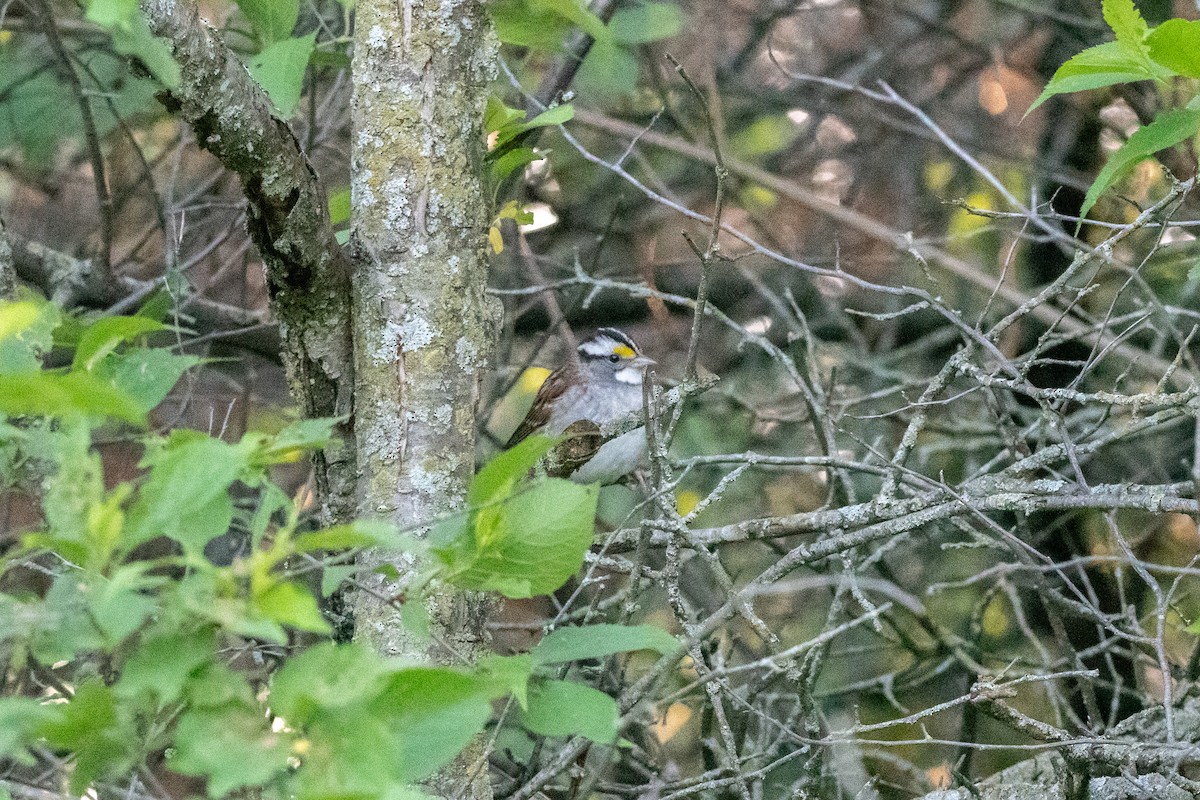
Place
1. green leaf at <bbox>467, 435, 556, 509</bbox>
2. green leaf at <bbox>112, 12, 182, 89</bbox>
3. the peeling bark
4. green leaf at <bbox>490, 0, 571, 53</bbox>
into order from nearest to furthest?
green leaf at <bbox>112, 12, 182, 89</bbox>, green leaf at <bbox>467, 435, 556, 509</bbox>, the peeling bark, green leaf at <bbox>490, 0, 571, 53</bbox>

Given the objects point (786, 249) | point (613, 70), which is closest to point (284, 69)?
point (613, 70)

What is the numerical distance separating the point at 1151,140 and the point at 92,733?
83.4 inches

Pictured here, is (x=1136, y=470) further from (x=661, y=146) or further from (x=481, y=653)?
(x=481, y=653)

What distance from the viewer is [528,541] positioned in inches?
62.9

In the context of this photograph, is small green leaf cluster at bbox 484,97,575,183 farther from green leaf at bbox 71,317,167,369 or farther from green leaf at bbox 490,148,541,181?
green leaf at bbox 71,317,167,369

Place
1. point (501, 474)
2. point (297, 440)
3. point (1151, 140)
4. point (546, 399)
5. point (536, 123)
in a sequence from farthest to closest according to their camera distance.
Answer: point (546, 399) → point (536, 123) → point (1151, 140) → point (501, 474) → point (297, 440)

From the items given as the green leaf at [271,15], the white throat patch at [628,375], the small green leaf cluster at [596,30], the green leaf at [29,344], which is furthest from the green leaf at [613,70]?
the green leaf at [29,344]

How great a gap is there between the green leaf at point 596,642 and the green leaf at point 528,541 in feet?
0.34

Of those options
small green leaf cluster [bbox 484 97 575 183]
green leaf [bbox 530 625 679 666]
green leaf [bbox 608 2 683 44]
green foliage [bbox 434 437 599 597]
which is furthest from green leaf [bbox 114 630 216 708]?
green leaf [bbox 608 2 683 44]

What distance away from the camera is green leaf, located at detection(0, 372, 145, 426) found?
116 cm

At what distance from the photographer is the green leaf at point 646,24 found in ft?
14.8

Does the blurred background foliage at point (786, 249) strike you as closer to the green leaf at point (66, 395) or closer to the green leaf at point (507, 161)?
the green leaf at point (507, 161)

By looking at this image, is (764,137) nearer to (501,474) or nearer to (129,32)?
(501,474)

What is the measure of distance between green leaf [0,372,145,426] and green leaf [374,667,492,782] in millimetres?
387
